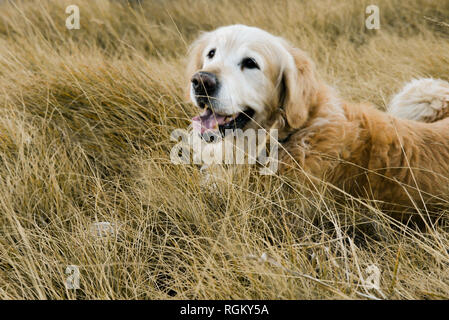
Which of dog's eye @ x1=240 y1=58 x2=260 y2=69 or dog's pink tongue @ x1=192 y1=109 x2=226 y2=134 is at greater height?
dog's eye @ x1=240 y1=58 x2=260 y2=69

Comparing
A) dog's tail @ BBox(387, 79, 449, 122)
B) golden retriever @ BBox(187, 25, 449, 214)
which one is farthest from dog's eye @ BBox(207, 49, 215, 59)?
dog's tail @ BBox(387, 79, 449, 122)

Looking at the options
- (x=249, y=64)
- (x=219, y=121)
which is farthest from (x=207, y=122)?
(x=249, y=64)

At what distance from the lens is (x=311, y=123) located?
2541 millimetres

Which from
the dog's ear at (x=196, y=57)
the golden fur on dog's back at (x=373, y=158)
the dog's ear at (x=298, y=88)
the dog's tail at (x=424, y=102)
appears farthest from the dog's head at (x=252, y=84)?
the dog's tail at (x=424, y=102)

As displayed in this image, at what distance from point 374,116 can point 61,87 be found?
86.3 inches

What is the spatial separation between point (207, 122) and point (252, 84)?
34 cm

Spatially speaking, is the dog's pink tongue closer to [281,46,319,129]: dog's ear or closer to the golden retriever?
the golden retriever

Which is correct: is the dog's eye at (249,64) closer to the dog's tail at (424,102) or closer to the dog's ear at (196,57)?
the dog's ear at (196,57)

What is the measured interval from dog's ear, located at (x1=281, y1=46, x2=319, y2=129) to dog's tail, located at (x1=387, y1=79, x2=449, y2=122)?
1028mm

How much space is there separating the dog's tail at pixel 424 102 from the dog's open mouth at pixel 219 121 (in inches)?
55.9

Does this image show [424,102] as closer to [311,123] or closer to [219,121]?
[311,123]

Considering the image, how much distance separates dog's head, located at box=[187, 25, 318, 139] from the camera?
7.87 feet

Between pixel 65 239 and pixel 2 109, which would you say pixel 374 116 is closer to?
pixel 65 239
